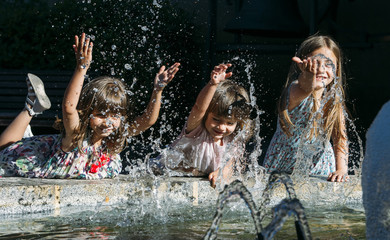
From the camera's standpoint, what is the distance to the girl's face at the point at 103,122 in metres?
3.71

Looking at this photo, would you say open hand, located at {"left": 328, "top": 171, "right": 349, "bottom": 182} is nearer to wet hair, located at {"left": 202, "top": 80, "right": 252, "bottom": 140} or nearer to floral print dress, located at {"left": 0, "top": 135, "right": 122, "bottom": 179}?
wet hair, located at {"left": 202, "top": 80, "right": 252, "bottom": 140}

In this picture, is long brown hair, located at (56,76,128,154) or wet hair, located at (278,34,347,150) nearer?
long brown hair, located at (56,76,128,154)

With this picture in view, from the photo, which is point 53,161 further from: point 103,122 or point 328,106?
point 328,106

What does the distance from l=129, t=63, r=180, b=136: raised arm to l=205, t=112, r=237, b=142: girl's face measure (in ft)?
1.08

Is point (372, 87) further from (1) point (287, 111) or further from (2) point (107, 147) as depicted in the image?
(2) point (107, 147)

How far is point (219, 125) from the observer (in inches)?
149

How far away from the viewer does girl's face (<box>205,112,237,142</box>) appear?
12.4 ft

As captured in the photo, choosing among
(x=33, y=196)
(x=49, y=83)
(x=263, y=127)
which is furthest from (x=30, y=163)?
(x=263, y=127)

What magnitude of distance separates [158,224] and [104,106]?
1.00 metres

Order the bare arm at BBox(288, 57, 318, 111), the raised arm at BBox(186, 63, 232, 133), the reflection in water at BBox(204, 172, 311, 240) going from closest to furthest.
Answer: the reflection in water at BBox(204, 172, 311, 240), the bare arm at BBox(288, 57, 318, 111), the raised arm at BBox(186, 63, 232, 133)

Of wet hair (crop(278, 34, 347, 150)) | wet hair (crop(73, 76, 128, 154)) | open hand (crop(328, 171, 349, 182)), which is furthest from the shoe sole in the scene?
open hand (crop(328, 171, 349, 182))

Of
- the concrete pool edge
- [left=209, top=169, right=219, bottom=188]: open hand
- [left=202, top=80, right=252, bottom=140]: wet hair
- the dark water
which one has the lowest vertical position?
the dark water

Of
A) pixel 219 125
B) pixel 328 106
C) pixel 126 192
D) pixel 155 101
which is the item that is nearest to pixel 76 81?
pixel 155 101

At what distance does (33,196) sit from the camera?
9.96ft
